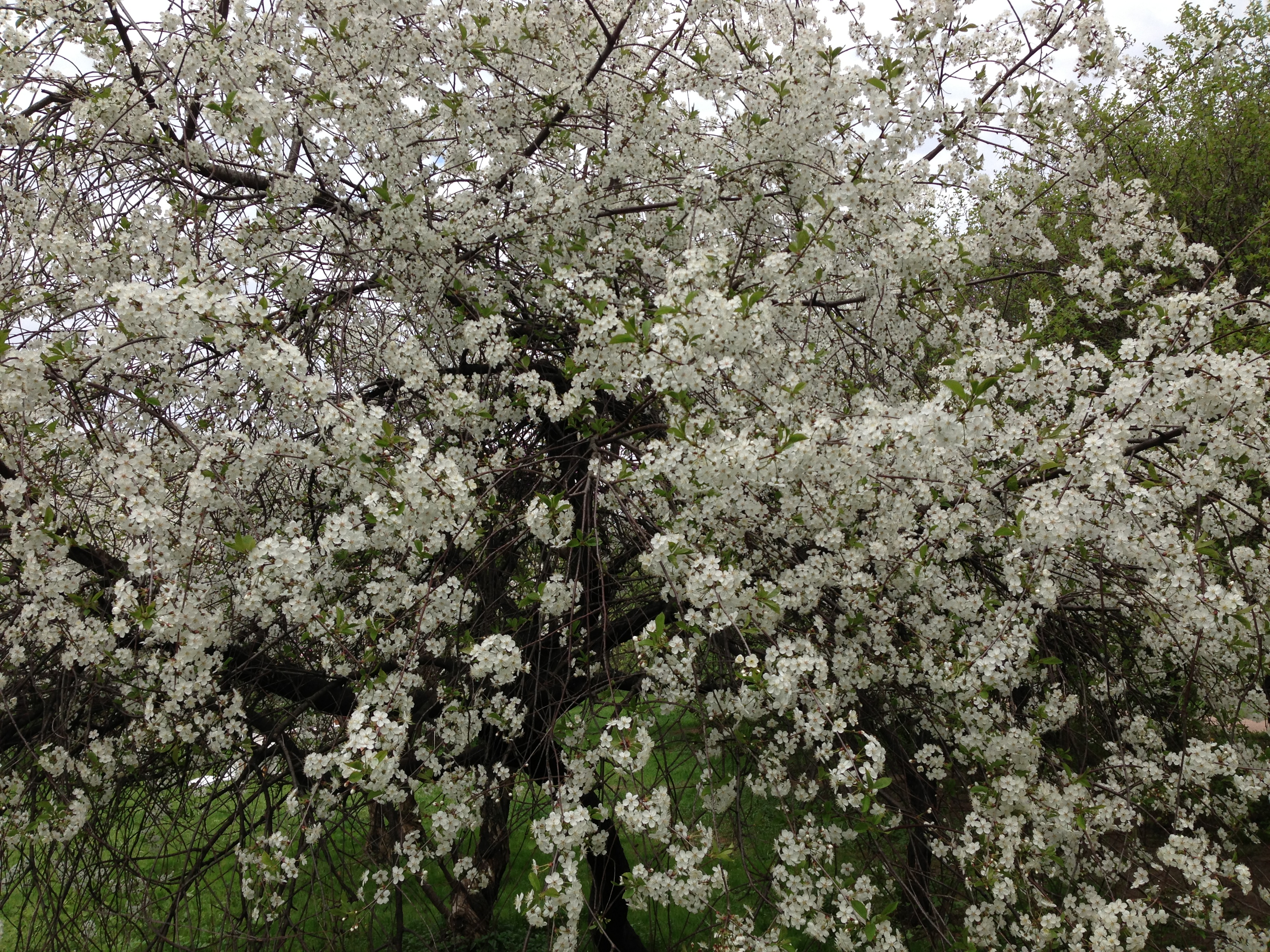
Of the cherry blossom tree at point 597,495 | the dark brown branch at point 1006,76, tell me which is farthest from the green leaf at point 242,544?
the dark brown branch at point 1006,76

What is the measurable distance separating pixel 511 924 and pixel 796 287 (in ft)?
16.2

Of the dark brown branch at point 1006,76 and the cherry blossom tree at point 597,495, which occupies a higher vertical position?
the dark brown branch at point 1006,76

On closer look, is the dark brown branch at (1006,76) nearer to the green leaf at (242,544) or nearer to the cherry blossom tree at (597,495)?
the cherry blossom tree at (597,495)

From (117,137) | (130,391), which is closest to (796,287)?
(130,391)

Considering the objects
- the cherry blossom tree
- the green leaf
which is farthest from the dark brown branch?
the green leaf

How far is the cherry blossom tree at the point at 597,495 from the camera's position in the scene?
268 centimetres

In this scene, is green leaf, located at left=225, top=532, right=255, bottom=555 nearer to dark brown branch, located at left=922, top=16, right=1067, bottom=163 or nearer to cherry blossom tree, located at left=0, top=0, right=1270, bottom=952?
cherry blossom tree, located at left=0, top=0, right=1270, bottom=952

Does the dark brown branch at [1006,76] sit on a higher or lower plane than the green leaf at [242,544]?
higher

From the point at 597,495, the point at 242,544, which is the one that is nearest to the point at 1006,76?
the point at 597,495

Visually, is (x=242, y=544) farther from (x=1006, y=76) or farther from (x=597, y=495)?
(x=1006, y=76)

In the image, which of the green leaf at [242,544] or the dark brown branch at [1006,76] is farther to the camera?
the dark brown branch at [1006,76]

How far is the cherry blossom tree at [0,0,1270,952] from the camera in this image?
2680mm

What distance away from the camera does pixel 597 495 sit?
3.06 meters

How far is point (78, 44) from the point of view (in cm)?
348
